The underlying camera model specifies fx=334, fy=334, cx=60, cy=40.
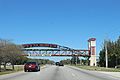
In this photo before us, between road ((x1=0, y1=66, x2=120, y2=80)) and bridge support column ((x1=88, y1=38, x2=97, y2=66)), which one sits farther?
bridge support column ((x1=88, y1=38, x2=97, y2=66))

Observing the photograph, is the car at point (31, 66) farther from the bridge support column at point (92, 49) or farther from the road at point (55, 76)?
the bridge support column at point (92, 49)

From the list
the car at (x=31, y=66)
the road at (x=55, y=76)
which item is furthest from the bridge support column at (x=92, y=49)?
the road at (x=55, y=76)

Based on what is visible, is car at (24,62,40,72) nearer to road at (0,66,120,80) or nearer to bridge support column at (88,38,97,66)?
road at (0,66,120,80)

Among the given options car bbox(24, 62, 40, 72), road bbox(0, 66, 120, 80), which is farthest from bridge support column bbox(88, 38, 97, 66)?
road bbox(0, 66, 120, 80)

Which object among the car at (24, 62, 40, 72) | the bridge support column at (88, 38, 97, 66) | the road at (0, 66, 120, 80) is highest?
the bridge support column at (88, 38, 97, 66)


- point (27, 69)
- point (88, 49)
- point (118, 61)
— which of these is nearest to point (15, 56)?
point (27, 69)

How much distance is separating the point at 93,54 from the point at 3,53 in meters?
90.4

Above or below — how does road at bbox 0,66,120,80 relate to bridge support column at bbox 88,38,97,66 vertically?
below

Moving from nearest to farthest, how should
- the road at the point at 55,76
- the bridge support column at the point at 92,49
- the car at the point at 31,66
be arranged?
the road at the point at 55,76 → the car at the point at 31,66 → the bridge support column at the point at 92,49

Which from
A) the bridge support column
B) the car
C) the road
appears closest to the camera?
the road

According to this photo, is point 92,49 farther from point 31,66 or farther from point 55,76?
point 55,76

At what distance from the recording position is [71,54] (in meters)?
171

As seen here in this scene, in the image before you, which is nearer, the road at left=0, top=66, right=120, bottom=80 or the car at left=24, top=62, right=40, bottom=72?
the road at left=0, top=66, right=120, bottom=80

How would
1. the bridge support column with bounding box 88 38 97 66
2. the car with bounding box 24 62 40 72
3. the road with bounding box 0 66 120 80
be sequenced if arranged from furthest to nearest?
the bridge support column with bounding box 88 38 97 66, the car with bounding box 24 62 40 72, the road with bounding box 0 66 120 80
